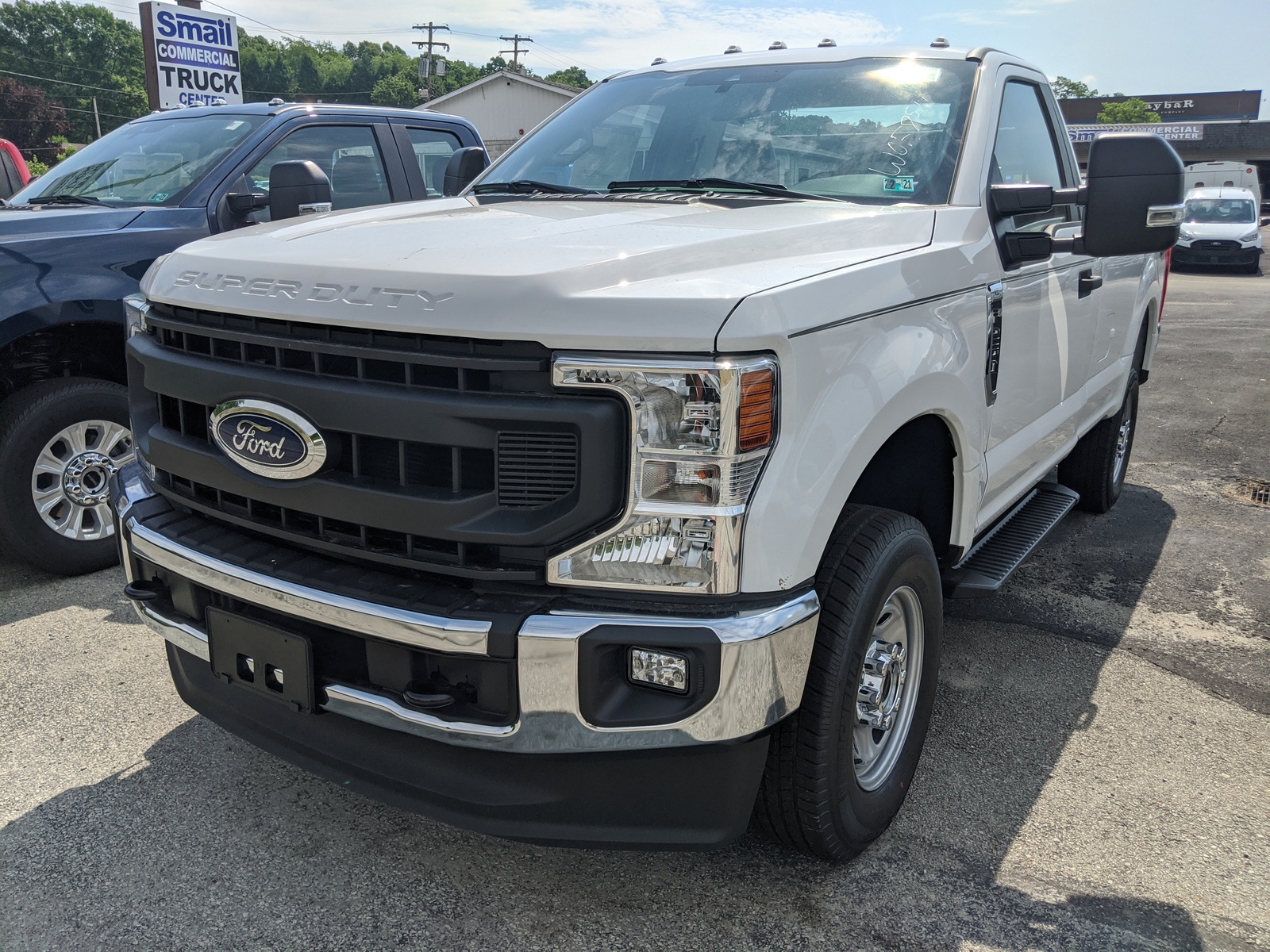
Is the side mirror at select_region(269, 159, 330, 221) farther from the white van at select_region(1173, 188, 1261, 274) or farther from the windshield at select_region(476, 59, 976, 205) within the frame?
the white van at select_region(1173, 188, 1261, 274)

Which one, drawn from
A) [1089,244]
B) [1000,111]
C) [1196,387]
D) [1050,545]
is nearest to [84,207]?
[1000,111]

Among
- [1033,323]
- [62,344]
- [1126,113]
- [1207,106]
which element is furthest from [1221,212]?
[1207,106]

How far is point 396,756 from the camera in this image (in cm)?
217

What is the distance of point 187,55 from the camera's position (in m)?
15.6

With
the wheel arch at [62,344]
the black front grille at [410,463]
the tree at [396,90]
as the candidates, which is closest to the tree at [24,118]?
the tree at [396,90]

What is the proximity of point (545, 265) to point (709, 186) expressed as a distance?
1.29 meters

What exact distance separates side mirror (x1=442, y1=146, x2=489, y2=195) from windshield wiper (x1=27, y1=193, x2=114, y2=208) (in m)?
1.88

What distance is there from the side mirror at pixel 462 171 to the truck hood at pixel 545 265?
Answer: 4.23 ft

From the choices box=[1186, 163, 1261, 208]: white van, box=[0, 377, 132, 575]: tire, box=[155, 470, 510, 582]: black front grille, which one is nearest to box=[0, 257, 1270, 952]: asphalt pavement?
box=[0, 377, 132, 575]: tire

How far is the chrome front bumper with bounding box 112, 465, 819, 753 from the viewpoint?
1925 millimetres

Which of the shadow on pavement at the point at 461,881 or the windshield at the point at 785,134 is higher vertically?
the windshield at the point at 785,134

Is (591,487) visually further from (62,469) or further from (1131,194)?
(62,469)

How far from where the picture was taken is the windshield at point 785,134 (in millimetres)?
3066

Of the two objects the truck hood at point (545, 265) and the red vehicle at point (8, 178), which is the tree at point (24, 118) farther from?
the truck hood at point (545, 265)
